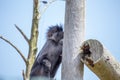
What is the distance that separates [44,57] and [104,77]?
92.5 inches

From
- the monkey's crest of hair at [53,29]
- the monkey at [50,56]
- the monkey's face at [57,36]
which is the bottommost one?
the monkey at [50,56]

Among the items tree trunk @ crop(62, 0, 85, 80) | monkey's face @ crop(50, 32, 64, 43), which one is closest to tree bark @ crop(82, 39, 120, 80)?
tree trunk @ crop(62, 0, 85, 80)

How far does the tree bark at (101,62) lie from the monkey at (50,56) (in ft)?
7.27

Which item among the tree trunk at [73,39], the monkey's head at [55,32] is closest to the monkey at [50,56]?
the monkey's head at [55,32]

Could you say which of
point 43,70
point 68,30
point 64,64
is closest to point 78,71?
point 64,64

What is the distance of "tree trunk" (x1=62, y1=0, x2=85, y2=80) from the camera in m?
2.56

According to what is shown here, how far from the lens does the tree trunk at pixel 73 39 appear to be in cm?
256

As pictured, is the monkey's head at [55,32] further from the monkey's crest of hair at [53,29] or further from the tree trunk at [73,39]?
the tree trunk at [73,39]

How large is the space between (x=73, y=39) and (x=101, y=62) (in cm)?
29

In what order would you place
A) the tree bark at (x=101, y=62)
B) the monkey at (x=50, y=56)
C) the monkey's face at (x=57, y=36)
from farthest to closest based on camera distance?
the monkey's face at (x=57, y=36) < the monkey at (x=50, y=56) < the tree bark at (x=101, y=62)

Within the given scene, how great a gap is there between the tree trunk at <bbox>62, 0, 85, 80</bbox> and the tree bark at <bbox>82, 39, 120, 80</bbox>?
0.24ft

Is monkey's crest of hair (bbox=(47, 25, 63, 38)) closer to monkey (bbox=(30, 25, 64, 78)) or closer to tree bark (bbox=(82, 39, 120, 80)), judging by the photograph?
monkey (bbox=(30, 25, 64, 78))

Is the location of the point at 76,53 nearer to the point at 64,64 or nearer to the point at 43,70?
the point at 64,64

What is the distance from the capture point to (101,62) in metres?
2.47
